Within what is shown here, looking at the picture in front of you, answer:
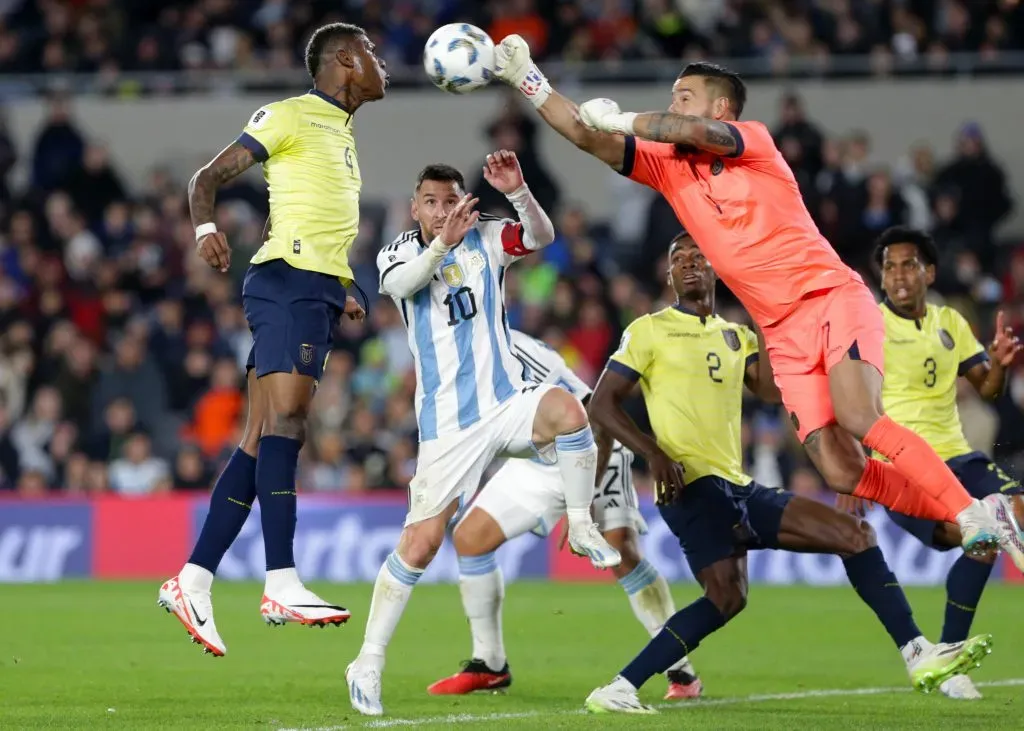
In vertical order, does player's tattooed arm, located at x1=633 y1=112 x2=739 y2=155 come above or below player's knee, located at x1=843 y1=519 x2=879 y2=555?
above

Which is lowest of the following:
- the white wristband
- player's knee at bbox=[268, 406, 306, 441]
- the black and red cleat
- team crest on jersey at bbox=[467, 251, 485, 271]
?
the black and red cleat

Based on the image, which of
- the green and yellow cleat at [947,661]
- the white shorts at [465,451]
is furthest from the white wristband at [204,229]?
the green and yellow cleat at [947,661]

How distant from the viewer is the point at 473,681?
873 cm

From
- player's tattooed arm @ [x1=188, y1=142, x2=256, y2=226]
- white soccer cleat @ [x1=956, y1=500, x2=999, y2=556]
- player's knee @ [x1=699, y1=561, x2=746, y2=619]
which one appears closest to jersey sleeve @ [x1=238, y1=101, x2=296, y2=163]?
player's tattooed arm @ [x1=188, y1=142, x2=256, y2=226]

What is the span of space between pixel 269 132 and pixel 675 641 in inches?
118

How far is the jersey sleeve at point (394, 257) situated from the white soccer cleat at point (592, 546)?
4.79 feet

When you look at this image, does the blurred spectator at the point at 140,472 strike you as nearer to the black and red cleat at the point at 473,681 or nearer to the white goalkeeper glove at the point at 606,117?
the black and red cleat at the point at 473,681

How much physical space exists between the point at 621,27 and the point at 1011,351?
12.6 meters

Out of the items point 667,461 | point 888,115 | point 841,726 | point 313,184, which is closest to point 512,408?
point 667,461

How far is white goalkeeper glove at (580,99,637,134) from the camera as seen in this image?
715 cm

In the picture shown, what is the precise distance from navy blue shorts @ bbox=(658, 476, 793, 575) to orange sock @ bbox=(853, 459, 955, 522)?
102 centimetres

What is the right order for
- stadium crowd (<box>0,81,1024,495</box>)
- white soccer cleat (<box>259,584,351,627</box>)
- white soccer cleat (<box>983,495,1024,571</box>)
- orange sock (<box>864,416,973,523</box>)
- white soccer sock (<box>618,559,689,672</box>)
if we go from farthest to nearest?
stadium crowd (<box>0,81,1024,495</box>)
white soccer sock (<box>618,559,689,672</box>)
white soccer cleat (<box>259,584,351,627</box>)
orange sock (<box>864,416,973,523</box>)
white soccer cleat (<box>983,495,1024,571</box>)

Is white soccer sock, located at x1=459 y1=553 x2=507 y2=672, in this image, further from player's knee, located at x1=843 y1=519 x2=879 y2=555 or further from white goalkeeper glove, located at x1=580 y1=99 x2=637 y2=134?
white goalkeeper glove, located at x1=580 y1=99 x2=637 y2=134

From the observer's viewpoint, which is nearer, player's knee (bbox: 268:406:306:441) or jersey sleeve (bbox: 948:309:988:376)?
player's knee (bbox: 268:406:306:441)
